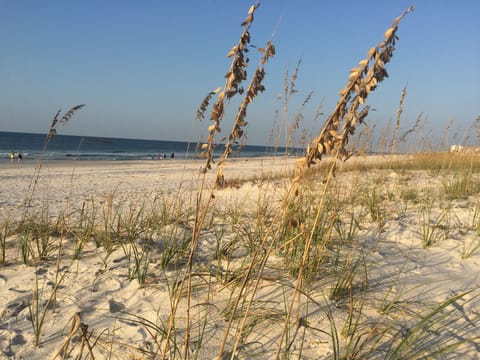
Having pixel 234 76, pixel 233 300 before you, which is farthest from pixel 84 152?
pixel 234 76

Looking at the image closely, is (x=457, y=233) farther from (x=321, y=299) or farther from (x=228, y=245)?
(x=228, y=245)

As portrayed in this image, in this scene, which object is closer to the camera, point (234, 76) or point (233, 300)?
point (234, 76)

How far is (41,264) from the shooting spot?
8.82 ft

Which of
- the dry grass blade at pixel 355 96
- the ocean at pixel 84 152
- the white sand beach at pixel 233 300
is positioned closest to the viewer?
the dry grass blade at pixel 355 96

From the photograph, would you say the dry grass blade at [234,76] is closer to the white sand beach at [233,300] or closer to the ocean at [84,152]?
the white sand beach at [233,300]

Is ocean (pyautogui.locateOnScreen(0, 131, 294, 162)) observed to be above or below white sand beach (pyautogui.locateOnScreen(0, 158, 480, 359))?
above

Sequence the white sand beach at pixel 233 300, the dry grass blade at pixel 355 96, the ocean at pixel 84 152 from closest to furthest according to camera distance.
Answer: the dry grass blade at pixel 355 96 → the white sand beach at pixel 233 300 → the ocean at pixel 84 152

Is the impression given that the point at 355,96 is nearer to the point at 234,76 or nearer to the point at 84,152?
the point at 234,76

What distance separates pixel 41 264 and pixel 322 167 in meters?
6.58

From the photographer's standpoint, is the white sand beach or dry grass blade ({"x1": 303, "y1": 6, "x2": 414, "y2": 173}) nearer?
dry grass blade ({"x1": 303, "y1": 6, "x2": 414, "y2": 173})

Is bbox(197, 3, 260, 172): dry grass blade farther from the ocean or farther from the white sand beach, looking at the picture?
the ocean

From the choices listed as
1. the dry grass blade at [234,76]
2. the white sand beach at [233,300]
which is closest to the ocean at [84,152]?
the white sand beach at [233,300]

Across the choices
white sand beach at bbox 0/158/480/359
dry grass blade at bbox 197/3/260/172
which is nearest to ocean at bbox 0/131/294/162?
white sand beach at bbox 0/158/480/359

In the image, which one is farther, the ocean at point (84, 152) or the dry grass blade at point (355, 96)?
the ocean at point (84, 152)
